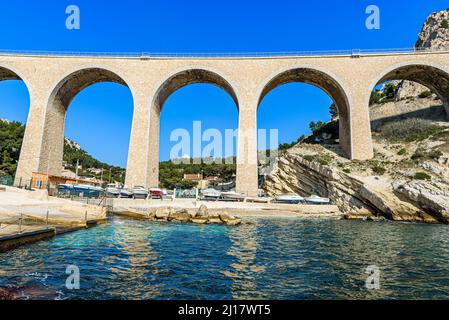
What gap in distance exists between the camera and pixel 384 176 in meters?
24.0

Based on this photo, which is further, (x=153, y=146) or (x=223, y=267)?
(x=153, y=146)

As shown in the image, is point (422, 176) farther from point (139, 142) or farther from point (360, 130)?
point (139, 142)

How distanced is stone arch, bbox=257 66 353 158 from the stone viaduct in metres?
0.11

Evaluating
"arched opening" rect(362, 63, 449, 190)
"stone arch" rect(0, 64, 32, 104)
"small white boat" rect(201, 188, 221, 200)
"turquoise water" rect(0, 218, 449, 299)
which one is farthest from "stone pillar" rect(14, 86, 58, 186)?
"arched opening" rect(362, 63, 449, 190)

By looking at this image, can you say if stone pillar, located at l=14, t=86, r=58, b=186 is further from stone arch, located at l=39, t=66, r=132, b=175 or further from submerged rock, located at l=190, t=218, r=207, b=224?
submerged rock, located at l=190, t=218, r=207, b=224

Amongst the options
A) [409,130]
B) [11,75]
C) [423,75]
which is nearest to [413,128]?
[409,130]

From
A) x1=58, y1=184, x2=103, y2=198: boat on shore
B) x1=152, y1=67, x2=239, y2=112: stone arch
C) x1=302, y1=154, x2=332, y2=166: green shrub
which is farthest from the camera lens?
x1=152, y1=67, x2=239, y2=112: stone arch

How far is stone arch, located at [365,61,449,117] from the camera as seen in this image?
92.4ft

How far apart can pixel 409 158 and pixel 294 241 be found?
21.5m

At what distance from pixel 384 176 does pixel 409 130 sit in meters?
11.5

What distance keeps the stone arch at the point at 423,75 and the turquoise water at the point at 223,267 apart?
22.8 meters

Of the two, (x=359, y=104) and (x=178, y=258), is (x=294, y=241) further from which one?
(x=359, y=104)

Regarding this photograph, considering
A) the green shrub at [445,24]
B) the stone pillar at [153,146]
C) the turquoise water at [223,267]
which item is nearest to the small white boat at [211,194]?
the stone pillar at [153,146]

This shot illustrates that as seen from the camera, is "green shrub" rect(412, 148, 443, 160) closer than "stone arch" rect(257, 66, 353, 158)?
Yes
